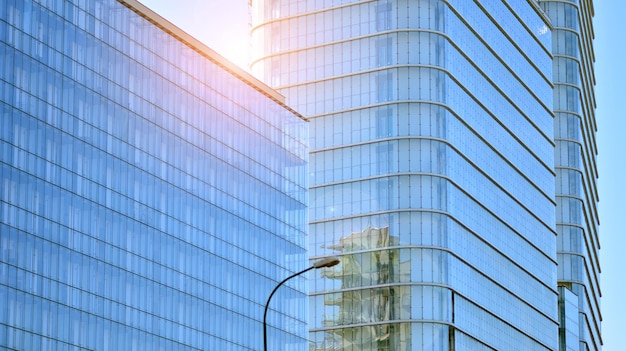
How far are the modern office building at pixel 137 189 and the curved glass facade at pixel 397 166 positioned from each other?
27.7 meters

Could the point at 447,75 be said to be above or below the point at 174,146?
above

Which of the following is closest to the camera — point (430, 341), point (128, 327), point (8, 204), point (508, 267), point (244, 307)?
point (8, 204)

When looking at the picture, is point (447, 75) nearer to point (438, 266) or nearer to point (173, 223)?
point (438, 266)

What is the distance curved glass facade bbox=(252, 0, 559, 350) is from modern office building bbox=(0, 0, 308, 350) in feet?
90.8

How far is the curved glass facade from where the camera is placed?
461ft

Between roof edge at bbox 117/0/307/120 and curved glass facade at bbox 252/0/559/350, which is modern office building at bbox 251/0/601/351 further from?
roof edge at bbox 117/0/307/120

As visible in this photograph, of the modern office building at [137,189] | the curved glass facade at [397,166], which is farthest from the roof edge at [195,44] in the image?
the curved glass facade at [397,166]

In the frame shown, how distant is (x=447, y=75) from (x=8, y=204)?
2806 inches

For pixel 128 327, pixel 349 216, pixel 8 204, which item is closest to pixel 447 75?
pixel 349 216

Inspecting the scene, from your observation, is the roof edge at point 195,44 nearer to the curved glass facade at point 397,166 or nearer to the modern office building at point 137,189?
the modern office building at point 137,189

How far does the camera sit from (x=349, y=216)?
14350cm

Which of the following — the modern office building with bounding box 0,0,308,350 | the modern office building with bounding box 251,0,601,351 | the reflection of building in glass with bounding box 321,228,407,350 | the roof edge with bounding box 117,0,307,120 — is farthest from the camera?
the modern office building with bounding box 251,0,601,351

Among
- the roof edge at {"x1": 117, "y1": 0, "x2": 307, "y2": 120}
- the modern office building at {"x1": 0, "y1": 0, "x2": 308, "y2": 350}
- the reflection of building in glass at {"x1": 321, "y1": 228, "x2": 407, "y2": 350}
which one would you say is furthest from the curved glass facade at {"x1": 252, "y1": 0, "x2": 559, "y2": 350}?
the roof edge at {"x1": 117, "y1": 0, "x2": 307, "y2": 120}

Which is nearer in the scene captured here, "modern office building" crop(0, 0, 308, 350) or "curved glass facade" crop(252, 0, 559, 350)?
"modern office building" crop(0, 0, 308, 350)
